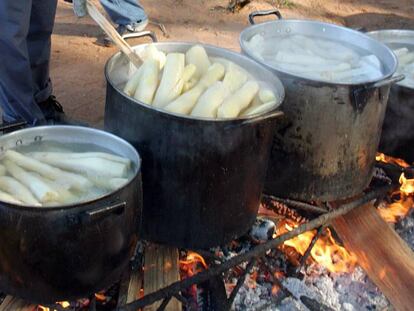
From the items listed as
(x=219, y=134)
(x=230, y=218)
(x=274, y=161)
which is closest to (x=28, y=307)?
(x=230, y=218)

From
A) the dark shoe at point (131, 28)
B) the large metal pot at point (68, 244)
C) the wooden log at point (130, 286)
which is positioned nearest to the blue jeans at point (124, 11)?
the dark shoe at point (131, 28)

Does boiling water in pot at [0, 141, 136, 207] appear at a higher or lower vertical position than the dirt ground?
higher

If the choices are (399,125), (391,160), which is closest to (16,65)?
(399,125)

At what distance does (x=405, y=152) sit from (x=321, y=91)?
1.06 m

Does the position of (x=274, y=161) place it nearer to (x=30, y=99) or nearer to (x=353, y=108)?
(x=353, y=108)

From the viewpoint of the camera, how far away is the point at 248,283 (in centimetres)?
286

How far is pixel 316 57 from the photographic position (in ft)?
10.0

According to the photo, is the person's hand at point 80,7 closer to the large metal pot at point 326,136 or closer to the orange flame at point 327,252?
the large metal pot at point 326,136

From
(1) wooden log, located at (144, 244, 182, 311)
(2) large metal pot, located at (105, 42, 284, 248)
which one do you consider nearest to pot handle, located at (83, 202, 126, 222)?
(2) large metal pot, located at (105, 42, 284, 248)

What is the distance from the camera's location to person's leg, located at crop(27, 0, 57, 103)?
3936 millimetres

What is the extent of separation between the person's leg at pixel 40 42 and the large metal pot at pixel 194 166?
1.67 m

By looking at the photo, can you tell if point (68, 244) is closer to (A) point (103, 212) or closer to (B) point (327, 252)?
(A) point (103, 212)

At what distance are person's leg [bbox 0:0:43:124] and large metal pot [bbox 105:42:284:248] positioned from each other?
1.30 m

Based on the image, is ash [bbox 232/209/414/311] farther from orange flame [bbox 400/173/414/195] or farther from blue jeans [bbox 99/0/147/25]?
blue jeans [bbox 99/0/147/25]
